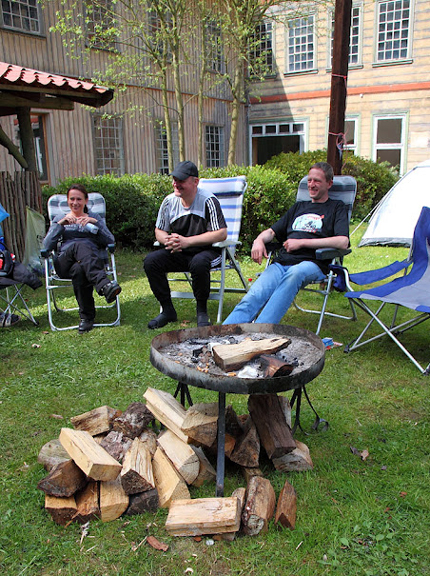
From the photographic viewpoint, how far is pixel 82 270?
169 inches

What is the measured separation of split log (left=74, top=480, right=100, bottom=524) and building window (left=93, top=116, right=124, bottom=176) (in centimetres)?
1050

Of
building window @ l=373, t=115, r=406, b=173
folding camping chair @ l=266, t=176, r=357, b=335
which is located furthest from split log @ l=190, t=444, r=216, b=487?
building window @ l=373, t=115, r=406, b=173

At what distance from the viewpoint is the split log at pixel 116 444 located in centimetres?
221

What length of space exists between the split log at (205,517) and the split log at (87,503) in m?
0.32

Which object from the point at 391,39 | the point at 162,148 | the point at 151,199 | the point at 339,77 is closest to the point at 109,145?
the point at 162,148

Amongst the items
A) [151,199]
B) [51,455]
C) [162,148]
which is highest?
[162,148]

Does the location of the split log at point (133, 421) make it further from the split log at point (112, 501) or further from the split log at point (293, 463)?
the split log at point (293, 463)

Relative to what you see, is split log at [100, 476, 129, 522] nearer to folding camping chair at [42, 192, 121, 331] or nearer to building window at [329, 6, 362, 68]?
folding camping chair at [42, 192, 121, 331]

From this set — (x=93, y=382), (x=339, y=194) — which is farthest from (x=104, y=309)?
(x=339, y=194)

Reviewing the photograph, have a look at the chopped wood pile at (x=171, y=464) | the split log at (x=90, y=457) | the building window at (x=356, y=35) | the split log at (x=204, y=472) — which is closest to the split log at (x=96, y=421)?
the chopped wood pile at (x=171, y=464)

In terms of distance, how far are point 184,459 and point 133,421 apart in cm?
39

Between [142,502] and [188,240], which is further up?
[188,240]

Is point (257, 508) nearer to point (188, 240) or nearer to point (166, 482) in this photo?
point (166, 482)

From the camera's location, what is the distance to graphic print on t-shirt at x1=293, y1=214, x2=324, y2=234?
4.16m
